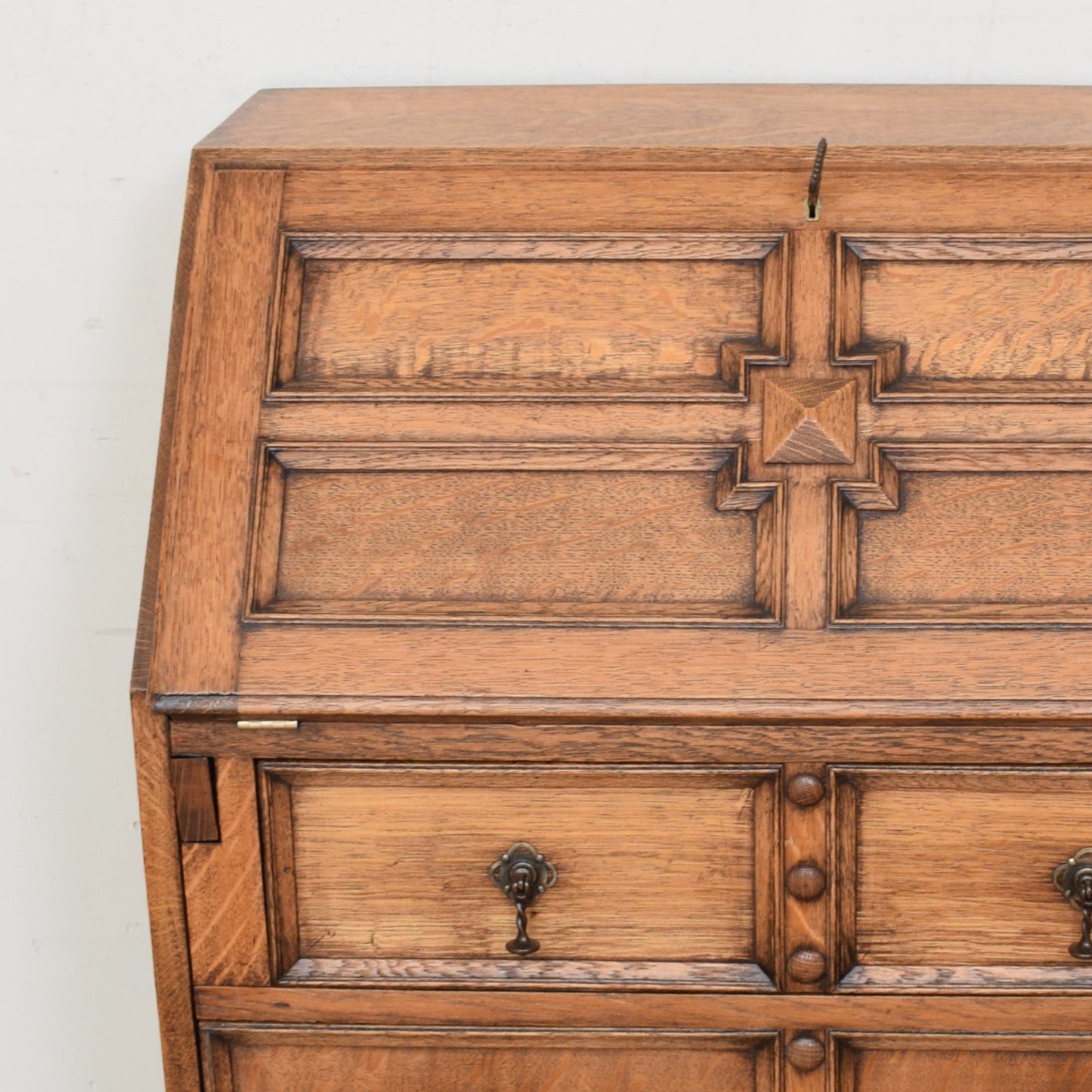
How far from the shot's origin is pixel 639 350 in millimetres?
1241

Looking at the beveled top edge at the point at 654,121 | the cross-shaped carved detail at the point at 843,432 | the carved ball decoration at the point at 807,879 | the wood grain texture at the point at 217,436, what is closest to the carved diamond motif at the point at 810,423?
the cross-shaped carved detail at the point at 843,432

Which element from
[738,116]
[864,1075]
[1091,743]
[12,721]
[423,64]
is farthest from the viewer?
[12,721]

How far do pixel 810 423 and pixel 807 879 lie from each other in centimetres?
46

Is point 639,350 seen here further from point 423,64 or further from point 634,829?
point 423,64

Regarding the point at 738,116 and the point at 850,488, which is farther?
the point at 738,116

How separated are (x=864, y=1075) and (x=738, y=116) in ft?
3.60

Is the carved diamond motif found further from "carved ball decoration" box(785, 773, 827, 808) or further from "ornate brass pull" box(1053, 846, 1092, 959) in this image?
"ornate brass pull" box(1053, 846, 1092, 959)

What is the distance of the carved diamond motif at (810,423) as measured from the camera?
1.20 meters

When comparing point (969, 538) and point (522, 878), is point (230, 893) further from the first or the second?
point (969, 538)

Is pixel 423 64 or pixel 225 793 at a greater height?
pixel 423 64

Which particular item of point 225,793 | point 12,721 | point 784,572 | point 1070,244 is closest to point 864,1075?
point 784,572

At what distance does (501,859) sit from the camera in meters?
1.20

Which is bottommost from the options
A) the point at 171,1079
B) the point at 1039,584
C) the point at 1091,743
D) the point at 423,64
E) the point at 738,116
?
the point at 171,1079

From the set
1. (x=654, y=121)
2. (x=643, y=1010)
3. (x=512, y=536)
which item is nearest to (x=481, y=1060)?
(x=643, y=1010)
